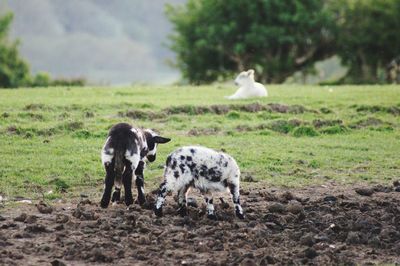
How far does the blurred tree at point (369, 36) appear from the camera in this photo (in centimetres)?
5188

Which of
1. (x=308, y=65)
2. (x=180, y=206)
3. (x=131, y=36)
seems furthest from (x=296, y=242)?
(x=131, y=36)

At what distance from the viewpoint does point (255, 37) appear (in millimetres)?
53062

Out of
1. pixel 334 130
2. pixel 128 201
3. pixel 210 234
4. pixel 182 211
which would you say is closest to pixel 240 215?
pixel 182 211

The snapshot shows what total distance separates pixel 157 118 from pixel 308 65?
37.7m

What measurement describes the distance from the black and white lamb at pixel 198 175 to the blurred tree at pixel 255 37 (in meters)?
41.2

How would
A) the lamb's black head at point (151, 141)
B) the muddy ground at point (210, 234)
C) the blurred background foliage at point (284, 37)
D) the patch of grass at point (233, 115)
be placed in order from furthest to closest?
the blurred background foliage at point (284, 37) < the patch of grass at point (233, 115) < the lamb's black head at point (151, 141) < the muddy ground at point (210, 234)

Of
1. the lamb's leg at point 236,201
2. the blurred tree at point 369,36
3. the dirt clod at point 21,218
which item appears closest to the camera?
the dirt clod at point 21,218

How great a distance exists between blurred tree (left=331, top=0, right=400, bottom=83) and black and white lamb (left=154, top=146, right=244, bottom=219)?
130 feet

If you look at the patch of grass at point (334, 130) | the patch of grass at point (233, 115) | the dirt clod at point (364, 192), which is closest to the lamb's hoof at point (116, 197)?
the dirt clod at point (364, 192)

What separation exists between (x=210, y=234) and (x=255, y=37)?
42.6 metres

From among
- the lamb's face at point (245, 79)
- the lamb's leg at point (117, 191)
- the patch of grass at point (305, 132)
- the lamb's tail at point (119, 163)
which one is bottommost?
the lamb's leg at point (117, 191)

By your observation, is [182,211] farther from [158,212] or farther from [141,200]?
[141,200]

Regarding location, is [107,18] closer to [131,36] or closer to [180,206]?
[131,36]

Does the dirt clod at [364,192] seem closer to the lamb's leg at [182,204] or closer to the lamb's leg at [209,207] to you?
the lamb's leg at [209,207]
